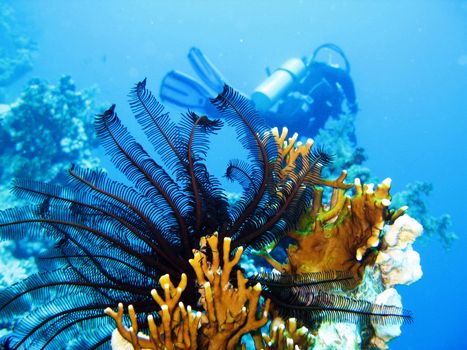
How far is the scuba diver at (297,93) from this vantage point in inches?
458

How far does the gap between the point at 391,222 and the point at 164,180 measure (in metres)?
2.22

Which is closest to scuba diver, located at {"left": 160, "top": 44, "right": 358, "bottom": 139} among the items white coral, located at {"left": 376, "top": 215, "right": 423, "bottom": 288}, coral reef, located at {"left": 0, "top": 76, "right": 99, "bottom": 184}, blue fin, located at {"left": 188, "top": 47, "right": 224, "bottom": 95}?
blue fin, located at {"left": 188, "top": 47, "right": 224, "bottom": 95}

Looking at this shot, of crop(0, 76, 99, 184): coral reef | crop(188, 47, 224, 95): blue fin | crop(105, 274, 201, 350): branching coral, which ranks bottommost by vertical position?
crop(105, 274, 201, 350): branching coral

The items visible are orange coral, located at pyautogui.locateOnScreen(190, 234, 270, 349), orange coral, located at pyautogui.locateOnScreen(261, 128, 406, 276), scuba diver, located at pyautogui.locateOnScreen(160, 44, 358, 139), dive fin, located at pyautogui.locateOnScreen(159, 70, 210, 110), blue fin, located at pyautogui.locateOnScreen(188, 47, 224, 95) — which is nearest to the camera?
orange coral, located at pyautogui.locateOnScreen(190, 234, 270, 349)

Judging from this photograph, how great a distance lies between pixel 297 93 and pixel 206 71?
4405 millimetres

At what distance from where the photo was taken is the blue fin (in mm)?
13633

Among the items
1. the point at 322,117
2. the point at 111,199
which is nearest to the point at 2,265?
the point at 111,199

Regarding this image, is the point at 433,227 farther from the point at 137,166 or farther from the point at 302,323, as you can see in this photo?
the point at 137,166

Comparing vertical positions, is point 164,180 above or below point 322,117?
below

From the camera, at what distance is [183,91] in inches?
512

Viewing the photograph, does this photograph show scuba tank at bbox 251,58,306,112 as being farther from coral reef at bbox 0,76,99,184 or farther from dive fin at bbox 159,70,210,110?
coral reef at bbox 0,76,99,184

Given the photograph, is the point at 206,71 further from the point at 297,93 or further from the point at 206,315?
the point at 206,315

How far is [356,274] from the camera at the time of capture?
9.57ft

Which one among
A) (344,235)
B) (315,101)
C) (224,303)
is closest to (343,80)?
(315,101)
